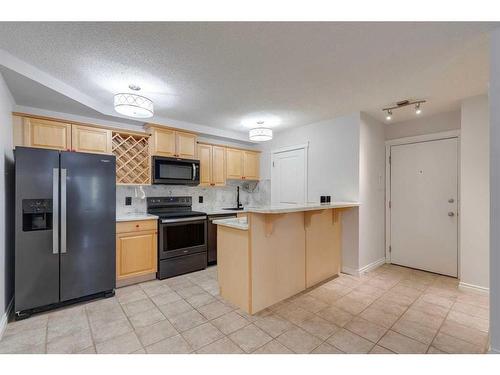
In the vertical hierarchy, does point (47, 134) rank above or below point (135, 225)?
above

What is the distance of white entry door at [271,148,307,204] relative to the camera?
13.4ft

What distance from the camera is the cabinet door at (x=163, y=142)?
3.46 metres

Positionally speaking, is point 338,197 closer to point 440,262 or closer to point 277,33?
point 440,262

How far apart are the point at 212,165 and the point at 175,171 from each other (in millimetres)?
785

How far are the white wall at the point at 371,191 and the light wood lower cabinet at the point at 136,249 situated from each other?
3.02m

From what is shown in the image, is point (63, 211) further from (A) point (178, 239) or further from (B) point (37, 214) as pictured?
(A) point (178, 239)

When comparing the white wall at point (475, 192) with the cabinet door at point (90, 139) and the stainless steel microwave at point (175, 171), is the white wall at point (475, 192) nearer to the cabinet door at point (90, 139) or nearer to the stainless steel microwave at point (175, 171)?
the stainless steel microwave at point (175, 171)

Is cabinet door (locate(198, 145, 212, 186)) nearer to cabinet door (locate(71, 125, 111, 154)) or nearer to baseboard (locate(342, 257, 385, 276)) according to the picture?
cabinet door (locate(71, 125, 111, 154))

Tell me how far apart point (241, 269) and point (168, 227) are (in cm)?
142

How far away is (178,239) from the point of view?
3365mm

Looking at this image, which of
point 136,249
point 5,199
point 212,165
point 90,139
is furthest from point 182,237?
point 5,199

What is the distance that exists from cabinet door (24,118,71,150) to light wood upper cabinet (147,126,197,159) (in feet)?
3.36

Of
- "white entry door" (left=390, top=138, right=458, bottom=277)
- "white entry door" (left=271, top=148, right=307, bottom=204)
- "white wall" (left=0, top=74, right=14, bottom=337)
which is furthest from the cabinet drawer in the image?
"white entry door" (left=390, top=138, right=458, bottom=277)

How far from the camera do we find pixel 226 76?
2.26 meters
